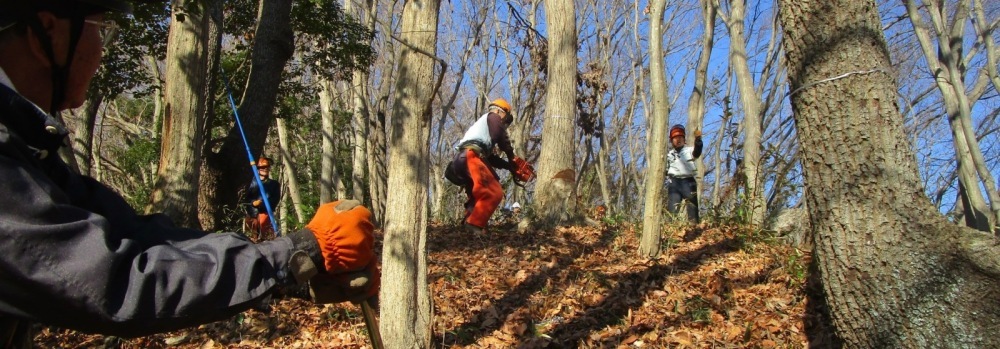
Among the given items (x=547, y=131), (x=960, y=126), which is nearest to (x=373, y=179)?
(x=547, y=131)

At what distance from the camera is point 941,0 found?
44.4 feet

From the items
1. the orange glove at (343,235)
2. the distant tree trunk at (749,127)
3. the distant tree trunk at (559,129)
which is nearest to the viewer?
the orange glove at (343,235)

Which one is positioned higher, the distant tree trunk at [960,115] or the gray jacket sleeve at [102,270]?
the distant tree trunk at [960,115]

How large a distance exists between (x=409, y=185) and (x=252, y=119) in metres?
5.13

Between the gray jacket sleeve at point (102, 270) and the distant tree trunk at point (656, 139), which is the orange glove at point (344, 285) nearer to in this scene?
the gray jacket sleeve at point (102, 270)

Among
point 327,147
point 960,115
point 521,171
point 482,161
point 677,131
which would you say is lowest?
point 521,171

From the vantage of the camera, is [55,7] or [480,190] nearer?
[55,7]

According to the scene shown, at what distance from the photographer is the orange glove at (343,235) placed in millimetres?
1669

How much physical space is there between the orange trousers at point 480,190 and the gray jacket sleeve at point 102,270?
6271mm

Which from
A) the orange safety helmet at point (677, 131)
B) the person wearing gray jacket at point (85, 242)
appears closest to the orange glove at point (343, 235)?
the person wearing gray jacket at point (85, 242)

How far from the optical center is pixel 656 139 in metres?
6.45

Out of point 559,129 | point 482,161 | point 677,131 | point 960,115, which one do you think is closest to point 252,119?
point 482,161

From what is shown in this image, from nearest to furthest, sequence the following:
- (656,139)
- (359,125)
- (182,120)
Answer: (182,120)
(656,139)
(359,125)

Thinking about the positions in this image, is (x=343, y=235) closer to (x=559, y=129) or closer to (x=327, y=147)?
(x=559, y=129)
